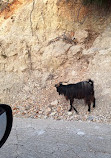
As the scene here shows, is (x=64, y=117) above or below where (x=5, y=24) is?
below

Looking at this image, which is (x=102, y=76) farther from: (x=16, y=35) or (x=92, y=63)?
(x=16, y=35)

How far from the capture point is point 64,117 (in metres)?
5.98

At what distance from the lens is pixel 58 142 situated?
139 inches

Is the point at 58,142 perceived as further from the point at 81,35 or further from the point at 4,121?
the point at 81,35

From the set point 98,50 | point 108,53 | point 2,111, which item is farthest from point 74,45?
point 2,111

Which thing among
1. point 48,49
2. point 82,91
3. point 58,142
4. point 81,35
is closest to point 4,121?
point 58,142

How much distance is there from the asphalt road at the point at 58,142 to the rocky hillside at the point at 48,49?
2.59 m

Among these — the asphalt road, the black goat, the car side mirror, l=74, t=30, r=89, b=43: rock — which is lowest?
the asphalt road

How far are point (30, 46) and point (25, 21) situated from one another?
1.54 meters

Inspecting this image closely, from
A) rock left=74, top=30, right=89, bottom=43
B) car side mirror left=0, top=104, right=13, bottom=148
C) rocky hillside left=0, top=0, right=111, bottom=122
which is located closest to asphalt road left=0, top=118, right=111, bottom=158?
car side mirror left=0, top=104, right=13, bottom=148

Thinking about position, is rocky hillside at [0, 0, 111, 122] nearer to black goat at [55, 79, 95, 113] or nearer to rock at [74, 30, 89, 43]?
rock at [74, 30, 89, 43]

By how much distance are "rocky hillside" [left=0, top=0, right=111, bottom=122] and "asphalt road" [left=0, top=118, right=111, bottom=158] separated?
259cm

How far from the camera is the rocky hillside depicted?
7.61 m

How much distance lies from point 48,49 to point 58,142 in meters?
5.93
